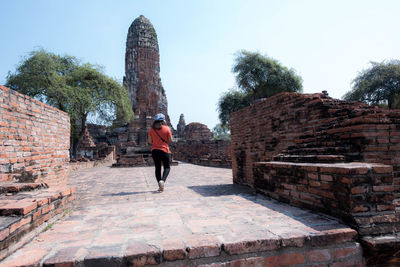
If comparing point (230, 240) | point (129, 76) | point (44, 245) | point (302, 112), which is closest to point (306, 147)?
point (302, 112)

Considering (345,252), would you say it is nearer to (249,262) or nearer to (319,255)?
(319,255)

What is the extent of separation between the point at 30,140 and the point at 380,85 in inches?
963

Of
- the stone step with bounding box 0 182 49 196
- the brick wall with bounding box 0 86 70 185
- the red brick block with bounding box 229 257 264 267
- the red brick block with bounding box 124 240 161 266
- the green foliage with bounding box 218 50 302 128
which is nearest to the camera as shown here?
the red brick block with bounding box 124 240 161 266

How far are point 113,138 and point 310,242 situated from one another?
2832cm

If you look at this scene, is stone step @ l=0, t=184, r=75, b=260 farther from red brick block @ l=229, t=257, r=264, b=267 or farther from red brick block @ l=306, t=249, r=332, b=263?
red brick block @ l=306, t=249, r=332, b=263

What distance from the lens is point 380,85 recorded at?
19.7 meters

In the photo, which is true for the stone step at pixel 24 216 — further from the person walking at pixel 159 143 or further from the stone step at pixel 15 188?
the person walking at pixel 159 143

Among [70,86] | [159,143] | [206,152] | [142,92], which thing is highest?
[142,92]

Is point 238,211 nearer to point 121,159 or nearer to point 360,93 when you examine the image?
point 121,159

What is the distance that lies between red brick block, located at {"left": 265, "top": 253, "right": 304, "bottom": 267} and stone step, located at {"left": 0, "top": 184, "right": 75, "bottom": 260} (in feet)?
5.30

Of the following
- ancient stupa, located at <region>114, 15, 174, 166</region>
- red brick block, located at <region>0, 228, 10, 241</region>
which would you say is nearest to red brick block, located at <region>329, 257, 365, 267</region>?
red brick block, located at <region>0, 228, 10, 241</region>

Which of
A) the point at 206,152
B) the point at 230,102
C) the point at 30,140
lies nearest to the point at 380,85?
the point at 230,102

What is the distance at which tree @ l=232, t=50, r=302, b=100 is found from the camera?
24719mm

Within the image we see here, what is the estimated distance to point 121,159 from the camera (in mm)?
12102
